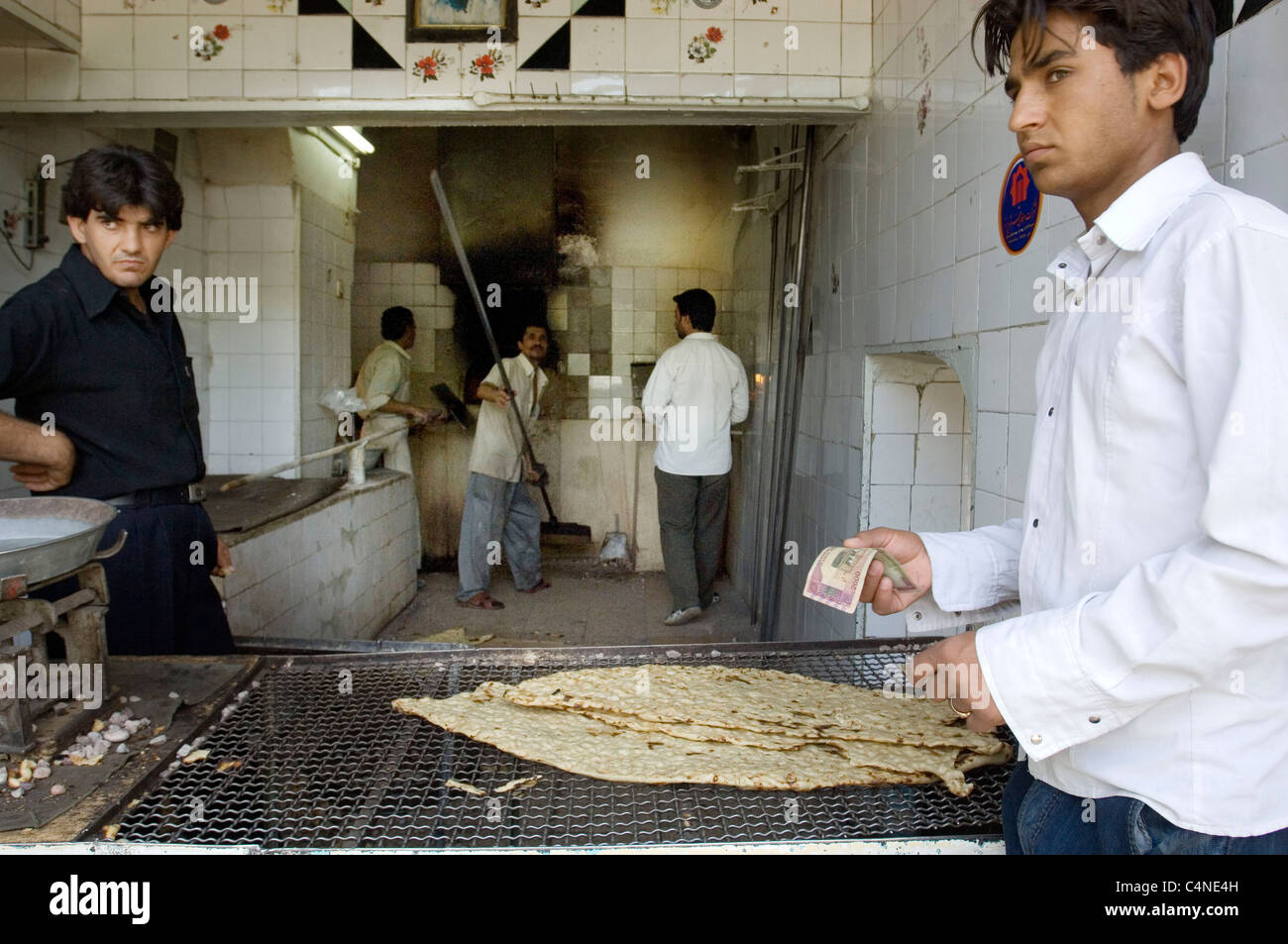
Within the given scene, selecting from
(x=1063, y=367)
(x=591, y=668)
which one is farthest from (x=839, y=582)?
(x=591, y=668)

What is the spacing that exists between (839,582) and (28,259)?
153 inches

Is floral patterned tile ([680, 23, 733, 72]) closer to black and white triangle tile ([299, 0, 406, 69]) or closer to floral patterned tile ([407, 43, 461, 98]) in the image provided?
floral patterned tile ([407, 43, 461, 98])

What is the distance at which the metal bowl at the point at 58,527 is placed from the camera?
1.40 m

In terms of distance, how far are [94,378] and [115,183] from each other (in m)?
0.44

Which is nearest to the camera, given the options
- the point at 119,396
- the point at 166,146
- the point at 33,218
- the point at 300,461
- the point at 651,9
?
the point at 119,396

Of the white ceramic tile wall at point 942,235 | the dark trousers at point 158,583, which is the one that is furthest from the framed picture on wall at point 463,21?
the dark trousers at point 158,583

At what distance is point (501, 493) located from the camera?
602cm

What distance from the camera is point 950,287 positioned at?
8.23 feet

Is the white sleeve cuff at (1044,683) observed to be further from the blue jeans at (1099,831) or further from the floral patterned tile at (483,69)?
the floral patterned tile at (483,69)

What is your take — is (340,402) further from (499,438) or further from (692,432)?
(692,432)

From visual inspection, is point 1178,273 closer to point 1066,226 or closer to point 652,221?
point 1066,226

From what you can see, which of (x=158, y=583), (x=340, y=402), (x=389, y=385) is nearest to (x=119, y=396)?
(x=158, y=583)

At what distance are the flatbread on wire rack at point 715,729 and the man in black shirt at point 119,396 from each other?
88 cm

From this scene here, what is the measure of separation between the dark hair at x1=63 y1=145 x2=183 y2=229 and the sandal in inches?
161
